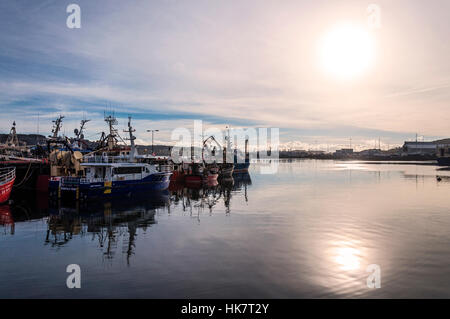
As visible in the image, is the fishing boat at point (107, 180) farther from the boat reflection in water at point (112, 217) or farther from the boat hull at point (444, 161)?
the boat hull at point (444, 161)

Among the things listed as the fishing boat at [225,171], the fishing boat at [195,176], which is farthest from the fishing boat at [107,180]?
the fishing boat at [225,171]

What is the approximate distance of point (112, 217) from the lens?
3284 cm

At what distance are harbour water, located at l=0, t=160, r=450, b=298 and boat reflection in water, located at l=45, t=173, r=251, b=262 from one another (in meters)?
0.15

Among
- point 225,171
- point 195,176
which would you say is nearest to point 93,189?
point 195,176

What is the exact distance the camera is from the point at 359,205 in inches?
1628

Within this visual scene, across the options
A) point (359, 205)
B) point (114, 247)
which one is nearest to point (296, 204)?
point (359, 205)

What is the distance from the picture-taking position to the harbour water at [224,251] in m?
14.8

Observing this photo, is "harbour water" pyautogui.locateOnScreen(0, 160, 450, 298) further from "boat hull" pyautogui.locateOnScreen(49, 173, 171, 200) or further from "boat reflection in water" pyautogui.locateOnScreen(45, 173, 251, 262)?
"boat hull" pyautogui.locateOnScreen(49, 173, 171, 200)

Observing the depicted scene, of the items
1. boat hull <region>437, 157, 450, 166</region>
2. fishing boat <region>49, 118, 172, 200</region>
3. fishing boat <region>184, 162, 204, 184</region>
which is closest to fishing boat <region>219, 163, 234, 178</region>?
fishing boat <region>184, 162, 204, 184</region>

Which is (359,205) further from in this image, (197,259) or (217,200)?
(197,259)

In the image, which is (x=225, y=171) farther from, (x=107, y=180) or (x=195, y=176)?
(x=107, y=180)

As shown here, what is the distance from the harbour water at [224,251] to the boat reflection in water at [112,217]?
15cm

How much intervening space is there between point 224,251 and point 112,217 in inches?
677

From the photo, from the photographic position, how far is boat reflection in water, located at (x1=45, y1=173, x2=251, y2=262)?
23.7 m
